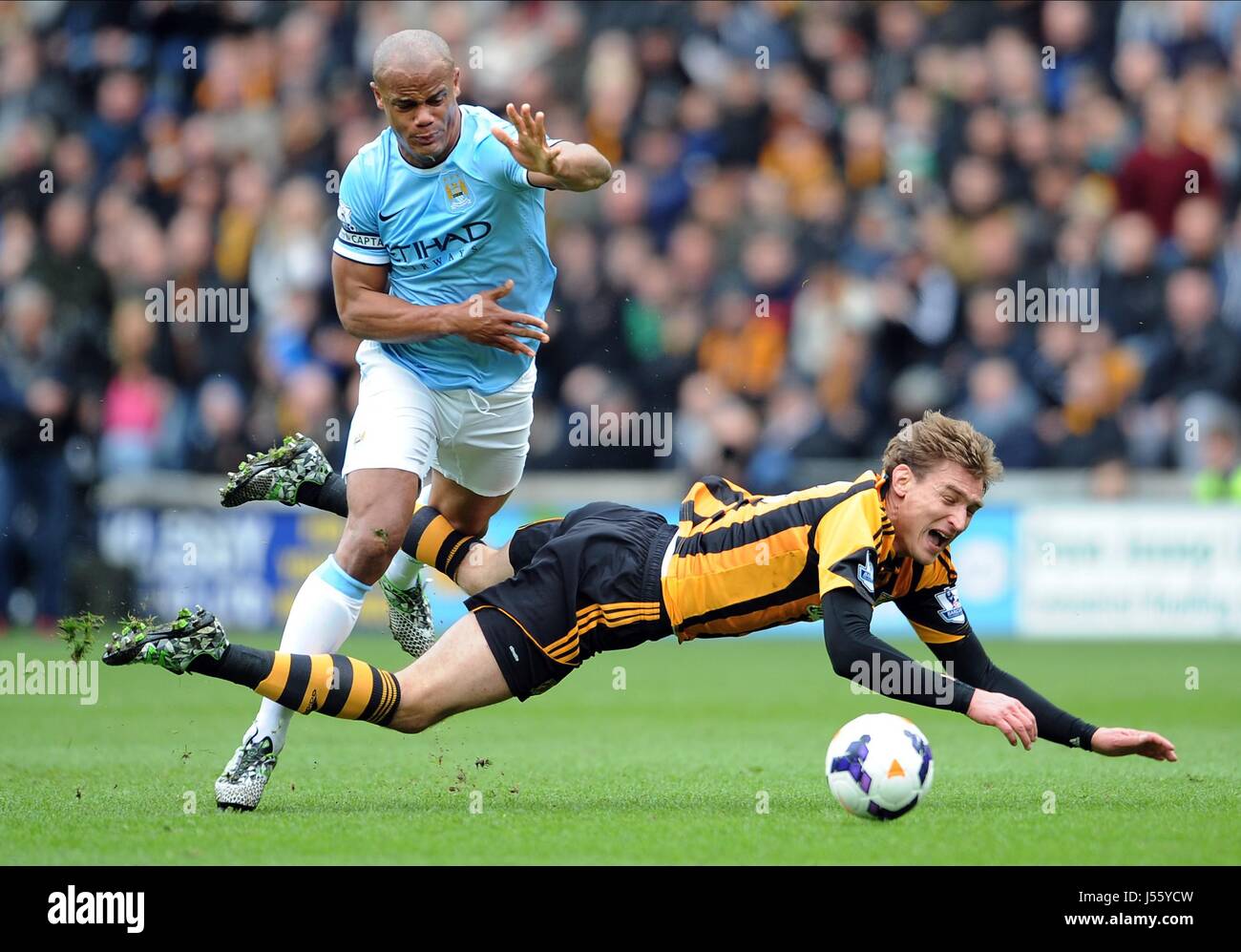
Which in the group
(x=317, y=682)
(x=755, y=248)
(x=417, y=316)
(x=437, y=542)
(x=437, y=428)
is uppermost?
(x=755, y=248)

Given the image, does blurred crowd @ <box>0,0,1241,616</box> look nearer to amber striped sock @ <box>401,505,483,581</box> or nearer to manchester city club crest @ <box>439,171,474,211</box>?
amber striped sock @ <box>401,505,483,581</box>

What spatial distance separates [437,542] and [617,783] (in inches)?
53.0

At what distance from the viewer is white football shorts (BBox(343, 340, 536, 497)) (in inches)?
300

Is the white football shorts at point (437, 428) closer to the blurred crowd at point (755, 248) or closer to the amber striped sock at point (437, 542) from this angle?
the amber striped sock at point (437, 542)

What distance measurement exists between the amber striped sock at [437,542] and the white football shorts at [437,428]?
0.26 metres

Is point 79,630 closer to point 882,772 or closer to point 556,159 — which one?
point 556,159

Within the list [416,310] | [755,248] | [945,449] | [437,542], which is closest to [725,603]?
[945,449]

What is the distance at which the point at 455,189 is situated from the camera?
25.1 ft

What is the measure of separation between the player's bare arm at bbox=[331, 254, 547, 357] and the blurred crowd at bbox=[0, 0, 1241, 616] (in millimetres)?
7827

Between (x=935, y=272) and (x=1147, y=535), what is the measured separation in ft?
9.79

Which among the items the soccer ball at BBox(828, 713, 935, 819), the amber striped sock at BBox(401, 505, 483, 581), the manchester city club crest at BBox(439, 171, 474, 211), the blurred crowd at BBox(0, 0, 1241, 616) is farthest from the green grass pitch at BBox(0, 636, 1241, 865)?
the blurred crowd at BBox(0, 0, 1241, 616)

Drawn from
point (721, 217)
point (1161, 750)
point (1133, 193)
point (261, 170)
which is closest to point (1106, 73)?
point (1133, 193)

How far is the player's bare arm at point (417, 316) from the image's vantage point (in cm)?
761
